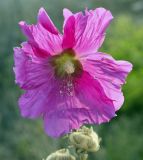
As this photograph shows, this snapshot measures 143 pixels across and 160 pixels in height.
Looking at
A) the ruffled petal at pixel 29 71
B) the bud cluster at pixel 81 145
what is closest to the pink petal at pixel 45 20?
the ruffled petal at pixel 29 71

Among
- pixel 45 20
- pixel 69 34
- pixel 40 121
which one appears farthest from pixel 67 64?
pixel 40 121

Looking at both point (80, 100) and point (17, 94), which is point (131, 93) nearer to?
point (17, 94)

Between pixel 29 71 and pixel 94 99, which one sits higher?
pixel 29 71

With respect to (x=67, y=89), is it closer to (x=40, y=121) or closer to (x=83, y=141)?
(x=83, y=141)

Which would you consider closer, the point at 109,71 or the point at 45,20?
the point at 45,20

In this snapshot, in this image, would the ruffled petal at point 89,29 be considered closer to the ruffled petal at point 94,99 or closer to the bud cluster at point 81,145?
the ruffled petal at point 94,99

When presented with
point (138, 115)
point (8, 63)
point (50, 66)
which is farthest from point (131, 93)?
point (50, 66)

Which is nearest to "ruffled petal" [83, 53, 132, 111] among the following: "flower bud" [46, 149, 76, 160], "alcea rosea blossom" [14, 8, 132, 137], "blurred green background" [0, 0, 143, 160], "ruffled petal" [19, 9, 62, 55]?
"alcea rosea blossom" [14, 8, 132, 137]
